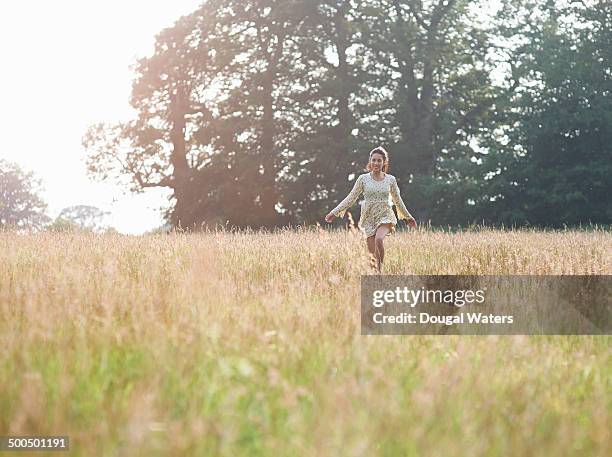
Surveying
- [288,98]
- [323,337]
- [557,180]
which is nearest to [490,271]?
[323,337]

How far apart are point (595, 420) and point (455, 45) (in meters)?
27.6

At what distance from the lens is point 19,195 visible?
74.7 m

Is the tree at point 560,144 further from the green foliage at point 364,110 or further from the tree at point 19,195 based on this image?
the tree at point 19,195

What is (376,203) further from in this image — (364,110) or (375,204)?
(364,110)

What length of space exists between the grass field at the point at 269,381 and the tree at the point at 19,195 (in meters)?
73.7

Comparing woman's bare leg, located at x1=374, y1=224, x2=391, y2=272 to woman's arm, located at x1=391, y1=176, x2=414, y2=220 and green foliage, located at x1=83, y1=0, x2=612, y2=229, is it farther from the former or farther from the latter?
green foliage, located at x1=83, y1=0, x2=612, y2=229

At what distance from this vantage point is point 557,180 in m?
25.4

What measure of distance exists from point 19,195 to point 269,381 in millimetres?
77732

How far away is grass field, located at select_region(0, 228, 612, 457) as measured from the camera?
2.79 m

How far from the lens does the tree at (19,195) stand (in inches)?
2899

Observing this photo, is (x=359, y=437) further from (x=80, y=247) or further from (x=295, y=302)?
(x=80, y=247)

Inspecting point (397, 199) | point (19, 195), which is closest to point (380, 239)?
point (397, 199)

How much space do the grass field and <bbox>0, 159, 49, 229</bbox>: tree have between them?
73702 millimetres

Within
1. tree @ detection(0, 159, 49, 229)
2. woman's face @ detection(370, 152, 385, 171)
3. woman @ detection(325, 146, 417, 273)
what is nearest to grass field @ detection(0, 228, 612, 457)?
woman @ detection(325, 146, 417, 273)
